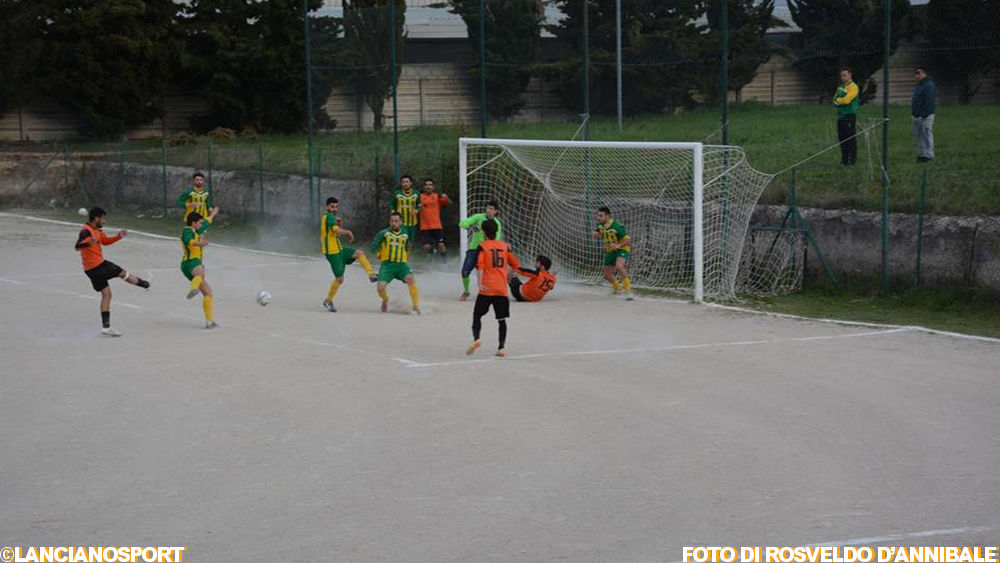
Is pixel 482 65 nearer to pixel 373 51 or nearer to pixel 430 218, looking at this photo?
pixel 430 218

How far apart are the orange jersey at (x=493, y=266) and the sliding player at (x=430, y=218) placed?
901 cm

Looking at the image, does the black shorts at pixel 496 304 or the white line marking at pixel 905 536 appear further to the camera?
the black shorts at pixel 496 304

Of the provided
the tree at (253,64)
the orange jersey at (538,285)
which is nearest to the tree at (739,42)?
the orange jersey at (538,285)

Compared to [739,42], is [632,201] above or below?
below

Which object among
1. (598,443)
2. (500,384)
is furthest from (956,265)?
(598,443)

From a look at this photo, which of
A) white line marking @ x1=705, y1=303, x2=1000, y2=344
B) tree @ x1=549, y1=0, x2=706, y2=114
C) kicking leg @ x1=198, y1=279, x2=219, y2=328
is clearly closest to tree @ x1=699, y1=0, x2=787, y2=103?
tree @ x1=549, y1=0, x2=706, y2=114

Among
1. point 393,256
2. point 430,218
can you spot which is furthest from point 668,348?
point 430,218

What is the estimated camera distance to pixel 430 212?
25.1m

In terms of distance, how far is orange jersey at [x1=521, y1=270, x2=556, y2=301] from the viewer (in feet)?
67.9

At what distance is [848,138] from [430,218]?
789cm

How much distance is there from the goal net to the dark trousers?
4.76 ft

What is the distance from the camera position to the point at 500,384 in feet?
46.9

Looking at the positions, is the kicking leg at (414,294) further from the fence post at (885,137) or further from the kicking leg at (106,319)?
the fence post at (885,137)

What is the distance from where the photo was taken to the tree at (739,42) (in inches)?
882
